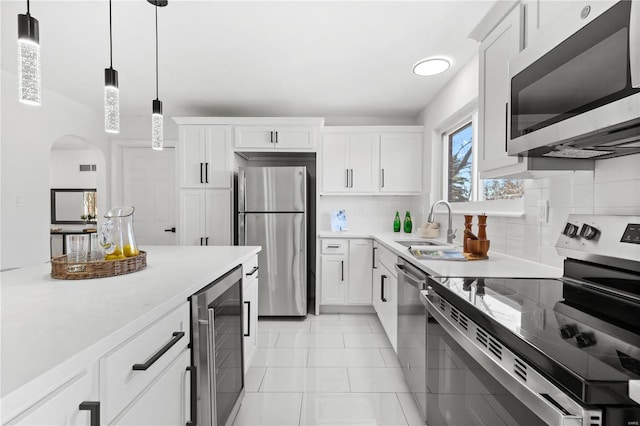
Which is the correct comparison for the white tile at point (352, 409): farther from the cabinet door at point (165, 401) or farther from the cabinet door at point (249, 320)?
the cabinet door at point (165, 401)

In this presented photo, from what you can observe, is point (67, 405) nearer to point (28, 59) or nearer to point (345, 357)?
point (28, 59)

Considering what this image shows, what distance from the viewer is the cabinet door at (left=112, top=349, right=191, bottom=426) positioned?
84cm

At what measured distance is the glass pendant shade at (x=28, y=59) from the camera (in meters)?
1.04

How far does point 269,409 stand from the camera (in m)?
1.94

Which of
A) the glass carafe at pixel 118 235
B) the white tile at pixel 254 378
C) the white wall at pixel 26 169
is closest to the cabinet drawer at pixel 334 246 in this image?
the white tile at pixel 254 378

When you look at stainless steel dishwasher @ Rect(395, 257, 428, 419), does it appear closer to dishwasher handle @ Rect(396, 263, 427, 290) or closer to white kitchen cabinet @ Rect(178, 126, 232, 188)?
dishwasher handle @ Rect(396, 263, 427, 290)

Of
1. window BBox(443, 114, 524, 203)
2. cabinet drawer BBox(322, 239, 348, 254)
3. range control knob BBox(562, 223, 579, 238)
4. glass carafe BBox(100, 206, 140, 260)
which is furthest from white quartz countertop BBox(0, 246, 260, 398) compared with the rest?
cabinet drawer BBox(322, 239, 348, 254)

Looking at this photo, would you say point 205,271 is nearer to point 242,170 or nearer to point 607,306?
point 607,306

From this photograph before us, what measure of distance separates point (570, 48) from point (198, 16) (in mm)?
2080

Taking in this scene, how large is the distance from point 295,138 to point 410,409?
2.83 metres

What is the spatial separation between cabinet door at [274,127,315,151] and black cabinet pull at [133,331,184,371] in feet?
9.36

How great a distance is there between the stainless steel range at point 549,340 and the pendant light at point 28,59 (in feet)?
5.42

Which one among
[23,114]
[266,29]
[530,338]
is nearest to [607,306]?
[530,338]

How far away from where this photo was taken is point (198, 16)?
2102 millimetres
